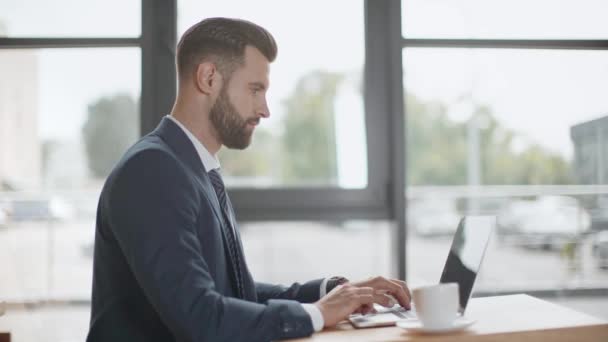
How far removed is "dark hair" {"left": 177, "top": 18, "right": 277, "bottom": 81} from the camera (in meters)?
1.37

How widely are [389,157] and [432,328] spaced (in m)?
1.29

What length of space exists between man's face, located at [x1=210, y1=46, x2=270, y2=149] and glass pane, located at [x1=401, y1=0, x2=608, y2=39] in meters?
1.02

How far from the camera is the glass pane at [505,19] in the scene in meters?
2.31

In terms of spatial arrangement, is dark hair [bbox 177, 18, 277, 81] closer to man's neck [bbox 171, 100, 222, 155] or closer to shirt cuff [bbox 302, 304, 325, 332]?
man's neck [bbox 171, 100, 222, 155]

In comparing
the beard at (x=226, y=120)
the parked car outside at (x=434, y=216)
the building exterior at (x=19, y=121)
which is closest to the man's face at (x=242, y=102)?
the beard at (x=226, y=120)

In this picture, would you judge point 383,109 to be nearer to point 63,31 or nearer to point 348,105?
point 348,105

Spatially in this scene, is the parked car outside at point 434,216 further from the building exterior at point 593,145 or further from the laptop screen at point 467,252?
the laptop screen at point 467,252

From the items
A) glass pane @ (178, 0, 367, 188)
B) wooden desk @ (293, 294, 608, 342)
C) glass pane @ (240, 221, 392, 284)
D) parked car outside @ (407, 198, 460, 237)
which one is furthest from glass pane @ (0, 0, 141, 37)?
parked car outside @ (407, 198, 460, 237)

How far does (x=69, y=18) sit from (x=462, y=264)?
5.83 ft

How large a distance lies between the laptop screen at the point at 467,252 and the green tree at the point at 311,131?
108cm

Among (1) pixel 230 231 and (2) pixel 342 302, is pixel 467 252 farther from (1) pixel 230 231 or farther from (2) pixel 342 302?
(1) pixel 230 231

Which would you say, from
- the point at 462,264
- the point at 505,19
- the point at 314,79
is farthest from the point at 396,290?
the point at 505,19

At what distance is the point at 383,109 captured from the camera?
2.27m

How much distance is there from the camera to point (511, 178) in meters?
4.83
